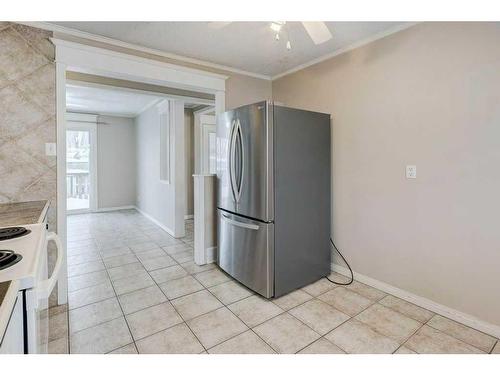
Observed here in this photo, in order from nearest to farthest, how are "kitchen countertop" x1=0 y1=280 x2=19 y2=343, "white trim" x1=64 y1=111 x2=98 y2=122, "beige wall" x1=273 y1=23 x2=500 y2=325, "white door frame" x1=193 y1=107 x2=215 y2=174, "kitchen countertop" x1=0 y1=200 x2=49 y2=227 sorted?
1. "kitchen countertop" x1=0 y1=280 x2=19 y2=343
2. "kitchen countertop" x1=0 y1=200 x2=49 y2=227
3. "beige wall" x1=273 y1=23 x2=500 y2=325
4. "white door frame" x1=193 y1=107 x2=215 y2=174
5. "white trim" x1=64 y1=111 x2=98 y2=122

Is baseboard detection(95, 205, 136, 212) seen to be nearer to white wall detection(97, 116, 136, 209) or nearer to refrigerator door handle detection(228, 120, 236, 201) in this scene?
white wall detection(97, 116, 136, 209)

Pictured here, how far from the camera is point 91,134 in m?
6.50

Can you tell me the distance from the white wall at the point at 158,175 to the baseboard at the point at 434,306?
2800mm

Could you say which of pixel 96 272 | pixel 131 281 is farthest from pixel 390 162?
pixel 96 272

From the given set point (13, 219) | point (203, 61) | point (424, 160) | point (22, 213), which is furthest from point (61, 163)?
point (424, 160)

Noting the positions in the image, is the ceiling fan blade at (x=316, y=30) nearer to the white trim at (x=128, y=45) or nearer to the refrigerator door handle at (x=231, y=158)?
the refrigerator door handle at (x=231, y=158)

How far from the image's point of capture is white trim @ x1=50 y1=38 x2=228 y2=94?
234 centimetres

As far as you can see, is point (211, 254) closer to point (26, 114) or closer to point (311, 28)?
point (26, 114)

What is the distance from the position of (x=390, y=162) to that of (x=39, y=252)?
2563 millimetres

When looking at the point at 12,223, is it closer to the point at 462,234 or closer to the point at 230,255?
the point at 230,255

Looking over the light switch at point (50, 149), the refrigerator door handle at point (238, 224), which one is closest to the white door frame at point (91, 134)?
the light switch at point (50, 149)

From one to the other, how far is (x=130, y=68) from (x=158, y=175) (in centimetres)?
288

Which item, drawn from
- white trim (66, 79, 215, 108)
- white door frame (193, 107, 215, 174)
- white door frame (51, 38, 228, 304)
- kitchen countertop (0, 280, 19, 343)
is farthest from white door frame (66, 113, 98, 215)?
kitchen countertop (0, 280, 19, 343)

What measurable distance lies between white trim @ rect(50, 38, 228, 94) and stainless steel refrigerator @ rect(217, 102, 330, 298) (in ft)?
1.93
